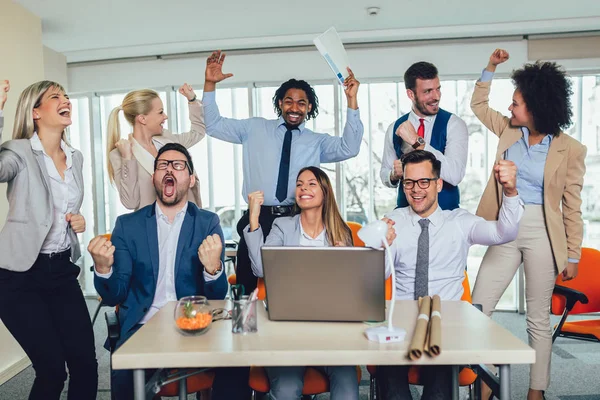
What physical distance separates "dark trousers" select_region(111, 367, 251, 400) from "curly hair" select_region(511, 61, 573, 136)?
195cm

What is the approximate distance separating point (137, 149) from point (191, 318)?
174 centimetres

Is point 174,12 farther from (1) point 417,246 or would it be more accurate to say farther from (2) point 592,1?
(2) point 592,1

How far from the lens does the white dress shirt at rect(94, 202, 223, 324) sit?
2.34 meters

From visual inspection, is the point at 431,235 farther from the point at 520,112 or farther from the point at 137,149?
the point at 137,149

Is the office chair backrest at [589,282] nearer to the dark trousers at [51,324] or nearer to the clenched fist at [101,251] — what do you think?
the clenched fist at [101,251]

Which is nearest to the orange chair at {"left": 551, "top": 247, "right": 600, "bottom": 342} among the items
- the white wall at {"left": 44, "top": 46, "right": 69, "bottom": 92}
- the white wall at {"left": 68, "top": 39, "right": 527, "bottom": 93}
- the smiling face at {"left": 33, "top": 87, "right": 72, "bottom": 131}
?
A: the white wall at {"left": 68, "top": 39, "right": 527, "bottom": 93}

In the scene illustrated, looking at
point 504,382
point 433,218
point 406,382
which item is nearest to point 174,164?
point 433,218

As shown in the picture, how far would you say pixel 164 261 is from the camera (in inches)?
93.4

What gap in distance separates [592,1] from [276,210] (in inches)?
131

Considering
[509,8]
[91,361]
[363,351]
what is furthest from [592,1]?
[91,361]

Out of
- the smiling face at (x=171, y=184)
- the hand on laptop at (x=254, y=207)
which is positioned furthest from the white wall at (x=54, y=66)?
the hand on laptop at (x=254, y=207)

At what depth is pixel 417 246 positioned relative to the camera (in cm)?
242

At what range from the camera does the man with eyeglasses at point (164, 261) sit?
214 centimetres

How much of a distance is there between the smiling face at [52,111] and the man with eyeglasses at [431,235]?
1626 millimetres
